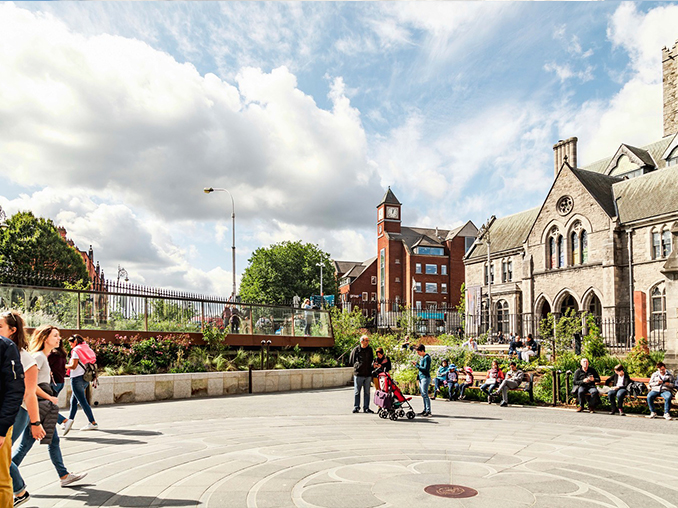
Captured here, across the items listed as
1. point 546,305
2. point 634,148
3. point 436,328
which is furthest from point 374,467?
point 436,328

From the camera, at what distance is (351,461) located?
Answer: 8312mm

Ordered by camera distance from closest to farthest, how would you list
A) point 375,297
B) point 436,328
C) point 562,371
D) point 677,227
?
point 562,371 < point 677,227 < point 436,328 < point 375,297

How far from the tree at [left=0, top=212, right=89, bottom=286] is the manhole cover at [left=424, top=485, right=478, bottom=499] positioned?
42741mm

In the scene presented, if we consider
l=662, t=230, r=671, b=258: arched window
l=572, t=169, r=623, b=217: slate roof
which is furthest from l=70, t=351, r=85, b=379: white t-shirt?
l=572, t=169, r=623, b=217: slate roof

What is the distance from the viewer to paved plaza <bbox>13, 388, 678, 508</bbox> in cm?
635

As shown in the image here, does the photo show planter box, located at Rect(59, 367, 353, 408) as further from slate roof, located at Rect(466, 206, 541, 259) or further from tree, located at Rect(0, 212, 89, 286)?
slate roof, located at Rect(466, 206, 541, 259)

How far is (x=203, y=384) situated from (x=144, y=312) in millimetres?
3176

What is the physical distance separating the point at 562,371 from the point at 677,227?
646 cm

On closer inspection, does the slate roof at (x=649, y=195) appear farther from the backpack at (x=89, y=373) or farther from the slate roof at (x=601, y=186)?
the backpack at (x=89, y=373)

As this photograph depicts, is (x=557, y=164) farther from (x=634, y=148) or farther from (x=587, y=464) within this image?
(x=587, y=464)

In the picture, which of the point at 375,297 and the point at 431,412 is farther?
the point at 375,297

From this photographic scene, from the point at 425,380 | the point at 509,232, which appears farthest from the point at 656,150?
the point at 425,380

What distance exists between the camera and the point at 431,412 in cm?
1448

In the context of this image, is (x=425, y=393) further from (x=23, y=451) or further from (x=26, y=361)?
(x=26, y=361)
